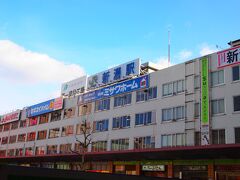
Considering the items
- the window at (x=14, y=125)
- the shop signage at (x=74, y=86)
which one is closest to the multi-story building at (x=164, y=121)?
the shop signage at (x=74, y=86)

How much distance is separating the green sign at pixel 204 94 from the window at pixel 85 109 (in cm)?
2236

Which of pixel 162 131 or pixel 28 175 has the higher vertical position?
pixel 162 131

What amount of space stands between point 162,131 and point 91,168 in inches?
592

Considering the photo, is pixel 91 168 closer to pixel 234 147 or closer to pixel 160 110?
pixel 160 110

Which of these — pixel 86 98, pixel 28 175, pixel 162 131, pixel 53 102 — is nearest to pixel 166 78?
pixel 162 131

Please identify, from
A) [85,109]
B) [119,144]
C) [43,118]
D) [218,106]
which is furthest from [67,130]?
[218,106]

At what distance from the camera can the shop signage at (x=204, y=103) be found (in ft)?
123

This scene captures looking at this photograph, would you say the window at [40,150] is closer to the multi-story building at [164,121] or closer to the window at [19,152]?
the multi-story building at [164,121]

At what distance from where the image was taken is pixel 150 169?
42531mm

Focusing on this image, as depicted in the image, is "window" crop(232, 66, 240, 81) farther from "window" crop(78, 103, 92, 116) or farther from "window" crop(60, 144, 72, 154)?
"window" crop(60, 144, 72, 154)

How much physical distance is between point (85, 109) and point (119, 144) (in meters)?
11.2

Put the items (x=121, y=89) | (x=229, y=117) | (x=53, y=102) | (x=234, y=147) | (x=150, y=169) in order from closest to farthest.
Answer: (x=234, y=147)
(x=229, y=117)
(x=150, y=169)
(x=121, y=89)
(x=53, y=102)

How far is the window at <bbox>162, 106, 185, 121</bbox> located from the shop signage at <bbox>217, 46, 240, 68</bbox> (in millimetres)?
7102

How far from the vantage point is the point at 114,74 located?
5228 cm
